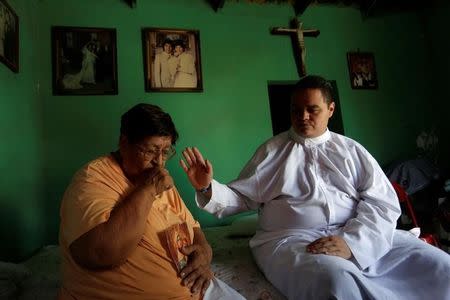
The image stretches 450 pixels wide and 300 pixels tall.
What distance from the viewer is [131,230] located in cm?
106

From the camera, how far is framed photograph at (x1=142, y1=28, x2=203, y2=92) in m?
2.74

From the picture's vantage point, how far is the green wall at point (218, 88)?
2.50 meters

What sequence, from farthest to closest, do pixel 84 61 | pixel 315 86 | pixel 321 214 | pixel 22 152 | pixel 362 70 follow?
pixel 362 70 → pixel 84 61 → pixel 22 152 → pixel 315 86 → pixel 321 214

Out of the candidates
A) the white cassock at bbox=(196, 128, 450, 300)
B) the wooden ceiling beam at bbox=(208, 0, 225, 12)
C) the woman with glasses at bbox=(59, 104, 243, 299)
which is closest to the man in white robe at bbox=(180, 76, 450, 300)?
the white cassock at bbox=(196, 128, 450, 300)

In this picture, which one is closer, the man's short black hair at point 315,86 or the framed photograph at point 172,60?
the man's short black hair at point 315,86

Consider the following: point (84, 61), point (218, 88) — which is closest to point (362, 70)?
point (218, 88)

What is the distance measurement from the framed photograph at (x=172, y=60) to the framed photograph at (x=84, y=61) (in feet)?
0.91

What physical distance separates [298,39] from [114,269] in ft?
8.69

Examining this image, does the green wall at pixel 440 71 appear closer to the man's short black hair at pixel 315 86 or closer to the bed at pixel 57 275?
the man's short black hair at pixel 315 86

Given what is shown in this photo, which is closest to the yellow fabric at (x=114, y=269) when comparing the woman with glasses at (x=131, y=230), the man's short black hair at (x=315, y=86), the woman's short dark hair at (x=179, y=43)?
the woman with glasses at (x=131, y=230)

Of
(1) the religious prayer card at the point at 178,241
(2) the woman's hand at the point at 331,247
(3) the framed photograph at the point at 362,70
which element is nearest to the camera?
(1) the religious prayer card at the point at 178,241

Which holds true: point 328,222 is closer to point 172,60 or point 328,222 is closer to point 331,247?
point 331,247

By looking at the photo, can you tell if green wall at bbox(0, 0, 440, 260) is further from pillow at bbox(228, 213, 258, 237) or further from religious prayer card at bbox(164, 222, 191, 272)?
religious prayer card at bbox(164, 222, 191, 272)

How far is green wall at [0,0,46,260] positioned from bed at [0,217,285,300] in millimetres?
209
